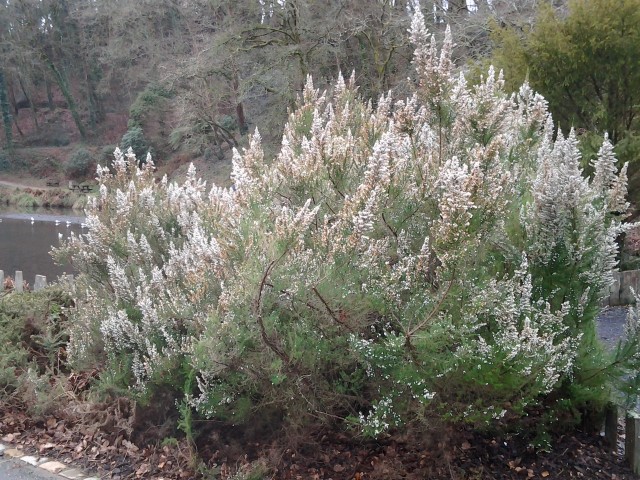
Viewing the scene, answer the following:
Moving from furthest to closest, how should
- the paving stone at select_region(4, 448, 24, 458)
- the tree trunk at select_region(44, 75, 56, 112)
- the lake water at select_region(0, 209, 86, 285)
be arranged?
the tree trunk at select_region(44, 75, 56, 112), the lake water at select_region(0, 209, 86, 285), the paving stone at select_region(4, 448, 24, 458)

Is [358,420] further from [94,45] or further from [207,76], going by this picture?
[94,45]

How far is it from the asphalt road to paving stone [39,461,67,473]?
0.12 feet

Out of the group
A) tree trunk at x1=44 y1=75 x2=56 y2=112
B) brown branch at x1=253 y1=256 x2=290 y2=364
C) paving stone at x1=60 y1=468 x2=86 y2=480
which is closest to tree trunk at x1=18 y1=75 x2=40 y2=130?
tree trunk at x1=44 y1=75 x2=56 y2=112

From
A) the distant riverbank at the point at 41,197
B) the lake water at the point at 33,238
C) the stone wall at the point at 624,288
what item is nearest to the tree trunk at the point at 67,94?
the distant riverbank at the point at 41,197

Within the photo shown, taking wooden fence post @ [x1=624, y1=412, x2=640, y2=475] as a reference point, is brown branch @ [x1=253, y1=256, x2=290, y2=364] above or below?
above

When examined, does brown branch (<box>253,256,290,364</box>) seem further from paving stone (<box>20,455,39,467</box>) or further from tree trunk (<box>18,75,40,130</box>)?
tree trunk (<box>18,75,40,130</box>)

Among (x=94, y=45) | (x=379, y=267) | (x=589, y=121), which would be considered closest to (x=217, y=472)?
(x=379, y=267)

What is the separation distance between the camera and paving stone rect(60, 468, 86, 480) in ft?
14.6

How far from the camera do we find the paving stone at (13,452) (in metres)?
4.89

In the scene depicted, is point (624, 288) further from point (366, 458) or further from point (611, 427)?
point (366, 458)

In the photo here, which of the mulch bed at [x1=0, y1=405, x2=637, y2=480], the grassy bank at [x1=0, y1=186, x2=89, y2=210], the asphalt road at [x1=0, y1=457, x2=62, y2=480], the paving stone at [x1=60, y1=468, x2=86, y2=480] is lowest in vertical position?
the grassy bank at [x1=0, y1=186, x2=89, y2=210]

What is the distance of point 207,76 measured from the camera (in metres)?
27.1

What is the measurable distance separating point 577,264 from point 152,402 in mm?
3121

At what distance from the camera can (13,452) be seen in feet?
16.2
